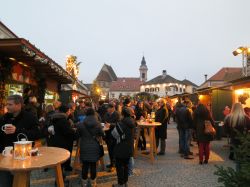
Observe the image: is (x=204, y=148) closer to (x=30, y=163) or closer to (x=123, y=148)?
(x=123, y=148)

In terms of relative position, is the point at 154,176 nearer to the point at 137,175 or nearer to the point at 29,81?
the point at 137,175

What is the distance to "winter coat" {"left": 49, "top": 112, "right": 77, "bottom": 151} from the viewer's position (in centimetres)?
590

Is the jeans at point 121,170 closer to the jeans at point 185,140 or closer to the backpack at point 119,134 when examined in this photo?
the backpack at point 119,134

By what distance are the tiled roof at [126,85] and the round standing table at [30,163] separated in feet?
345

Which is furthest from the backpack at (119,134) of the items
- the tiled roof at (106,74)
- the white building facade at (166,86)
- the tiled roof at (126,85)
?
the tiled roof at (106,74)

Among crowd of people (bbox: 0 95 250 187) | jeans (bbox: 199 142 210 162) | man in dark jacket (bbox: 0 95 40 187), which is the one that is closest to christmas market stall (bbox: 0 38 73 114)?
crowd of people (bbox: 0 95 250 187)

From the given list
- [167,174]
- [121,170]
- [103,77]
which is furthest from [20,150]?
[103,77]

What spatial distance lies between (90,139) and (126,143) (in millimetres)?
763

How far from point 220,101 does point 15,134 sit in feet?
42.9

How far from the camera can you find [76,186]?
6.33 metres

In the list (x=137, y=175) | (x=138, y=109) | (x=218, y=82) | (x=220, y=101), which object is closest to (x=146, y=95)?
(x=220, y=101)

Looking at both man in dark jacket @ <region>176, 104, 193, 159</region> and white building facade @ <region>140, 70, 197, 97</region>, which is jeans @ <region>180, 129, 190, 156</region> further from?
white building facade @ <region>140, 70, 197, 97</region>

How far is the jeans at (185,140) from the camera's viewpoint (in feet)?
31.6

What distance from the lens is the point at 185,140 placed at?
9695 millimetres
